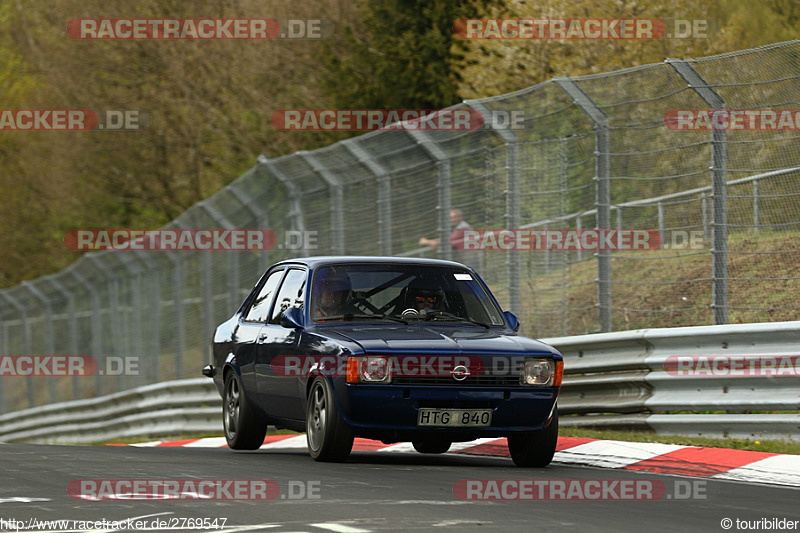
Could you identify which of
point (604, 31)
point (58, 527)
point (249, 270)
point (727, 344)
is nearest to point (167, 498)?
point (58, 527)

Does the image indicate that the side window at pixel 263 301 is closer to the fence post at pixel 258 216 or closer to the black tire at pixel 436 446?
the black tire at pixel 436 446

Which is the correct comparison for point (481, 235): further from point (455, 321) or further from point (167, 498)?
point (167, 498)

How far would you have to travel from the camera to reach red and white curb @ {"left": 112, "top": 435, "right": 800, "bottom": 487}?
30.1 feet

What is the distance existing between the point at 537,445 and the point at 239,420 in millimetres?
2866

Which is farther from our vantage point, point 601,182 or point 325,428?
point 601,182

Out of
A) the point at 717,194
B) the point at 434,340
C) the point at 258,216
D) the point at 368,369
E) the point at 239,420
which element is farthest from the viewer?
the point at 258,216

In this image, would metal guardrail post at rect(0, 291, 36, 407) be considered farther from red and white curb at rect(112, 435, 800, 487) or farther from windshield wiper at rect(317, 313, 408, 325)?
windshield wiper at rect(317, 313, 408, 325)

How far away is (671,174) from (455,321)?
283 centimetres

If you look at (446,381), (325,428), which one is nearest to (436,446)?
(325,428)

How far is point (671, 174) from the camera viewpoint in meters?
12.3

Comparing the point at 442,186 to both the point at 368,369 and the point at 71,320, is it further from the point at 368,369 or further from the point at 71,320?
the point at 71,320

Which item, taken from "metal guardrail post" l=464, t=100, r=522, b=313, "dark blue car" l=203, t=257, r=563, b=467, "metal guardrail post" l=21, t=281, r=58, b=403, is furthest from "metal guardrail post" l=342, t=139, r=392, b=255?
"metal guardrail post" l=21, t=281, r=58, b=403

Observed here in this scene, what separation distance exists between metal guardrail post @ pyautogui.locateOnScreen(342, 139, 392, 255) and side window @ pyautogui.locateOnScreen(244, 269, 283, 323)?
170 inches

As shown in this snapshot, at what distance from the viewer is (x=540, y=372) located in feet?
31.7
